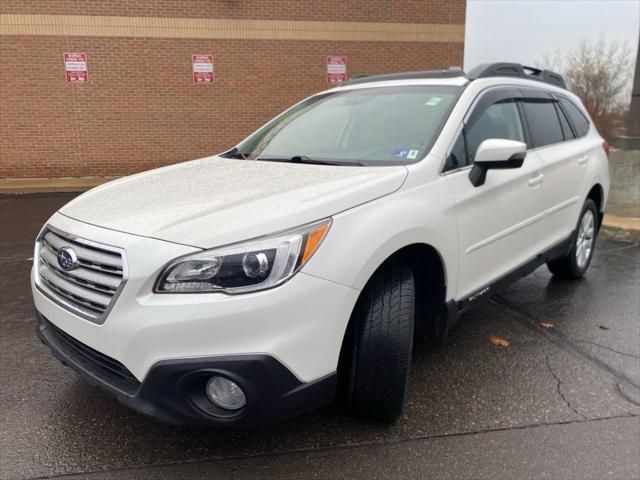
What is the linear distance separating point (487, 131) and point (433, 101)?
1.32ft

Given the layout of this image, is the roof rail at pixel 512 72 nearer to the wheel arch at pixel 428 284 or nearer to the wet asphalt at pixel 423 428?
the wheel arch at pixel 428 284

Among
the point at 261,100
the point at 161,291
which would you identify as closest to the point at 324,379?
the point at 161,291

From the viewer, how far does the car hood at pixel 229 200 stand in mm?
2119

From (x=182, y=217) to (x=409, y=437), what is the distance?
1493 millimetres

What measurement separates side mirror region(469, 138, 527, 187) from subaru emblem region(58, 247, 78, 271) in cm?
205

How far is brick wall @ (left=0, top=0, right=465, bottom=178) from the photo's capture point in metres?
10.8

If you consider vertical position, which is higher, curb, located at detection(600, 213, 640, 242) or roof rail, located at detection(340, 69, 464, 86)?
roof rail, located at detection(340, 69, 464, 86)

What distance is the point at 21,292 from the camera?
464 cm

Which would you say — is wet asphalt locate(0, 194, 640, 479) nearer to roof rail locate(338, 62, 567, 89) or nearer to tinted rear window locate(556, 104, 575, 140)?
tinted rear window locate(556, 104, 575, 140)

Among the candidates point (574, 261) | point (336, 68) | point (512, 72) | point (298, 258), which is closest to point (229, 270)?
point (298, 258)

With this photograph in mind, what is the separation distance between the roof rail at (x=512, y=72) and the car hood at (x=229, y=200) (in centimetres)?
125

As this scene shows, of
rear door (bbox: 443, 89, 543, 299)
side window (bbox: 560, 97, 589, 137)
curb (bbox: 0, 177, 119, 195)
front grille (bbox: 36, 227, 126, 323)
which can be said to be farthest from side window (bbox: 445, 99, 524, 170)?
curb (bbox: 0, 177, 119, 195)

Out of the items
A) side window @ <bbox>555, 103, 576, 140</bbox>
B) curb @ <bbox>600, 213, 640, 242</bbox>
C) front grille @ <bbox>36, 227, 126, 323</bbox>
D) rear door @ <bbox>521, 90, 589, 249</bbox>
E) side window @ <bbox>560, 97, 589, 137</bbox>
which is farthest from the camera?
curb @ <bbox>600, 213, 640, 242</bbox>

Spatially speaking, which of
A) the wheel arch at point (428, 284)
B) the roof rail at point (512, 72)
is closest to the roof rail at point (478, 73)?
the roof rail at point (512, 72)
